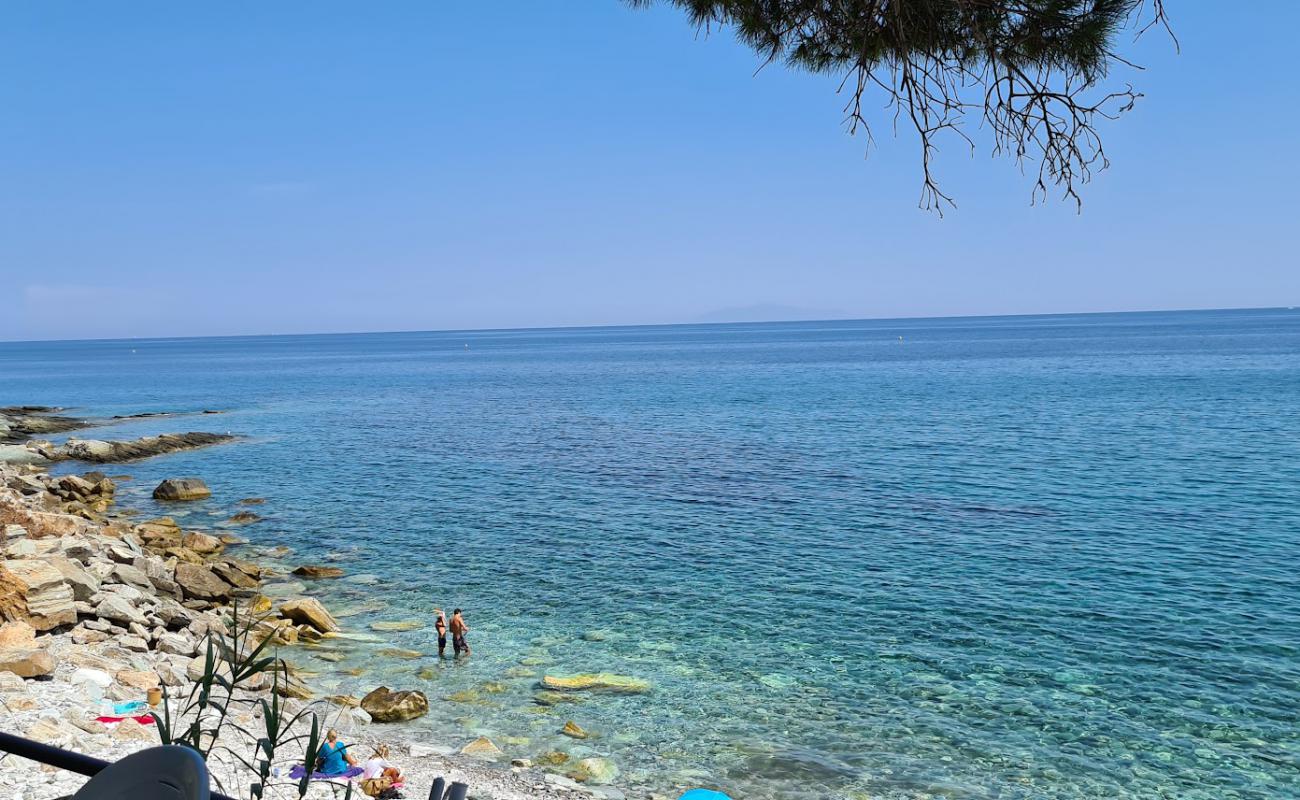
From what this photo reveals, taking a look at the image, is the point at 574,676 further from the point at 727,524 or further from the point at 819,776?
the point at 727,524

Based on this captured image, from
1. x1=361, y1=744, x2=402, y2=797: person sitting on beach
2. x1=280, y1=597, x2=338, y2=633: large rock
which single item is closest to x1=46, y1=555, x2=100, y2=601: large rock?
x1=280, y1=597, x2=338, y2=633: large rock

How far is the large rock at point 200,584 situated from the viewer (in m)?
23.8

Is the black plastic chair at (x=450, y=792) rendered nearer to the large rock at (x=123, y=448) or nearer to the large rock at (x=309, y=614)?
the large rock at (x=309, y=614)

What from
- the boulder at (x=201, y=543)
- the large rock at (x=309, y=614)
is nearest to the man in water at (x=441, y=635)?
the large rock at (x=309, y=614)

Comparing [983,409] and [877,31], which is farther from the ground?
[877,31]

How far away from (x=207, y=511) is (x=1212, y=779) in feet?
116

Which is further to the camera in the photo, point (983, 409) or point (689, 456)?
point (983, 409)

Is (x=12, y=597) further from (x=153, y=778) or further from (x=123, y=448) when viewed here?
(x=123, y=448)

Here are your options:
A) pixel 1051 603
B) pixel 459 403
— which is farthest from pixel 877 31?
pixel 459 403

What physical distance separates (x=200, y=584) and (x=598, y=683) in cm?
1276

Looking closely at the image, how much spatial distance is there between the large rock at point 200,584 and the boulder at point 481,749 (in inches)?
477

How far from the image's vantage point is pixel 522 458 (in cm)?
4872

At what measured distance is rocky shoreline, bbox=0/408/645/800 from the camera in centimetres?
1195

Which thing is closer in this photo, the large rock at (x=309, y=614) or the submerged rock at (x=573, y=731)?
the submerged rock at (x=573, y=731)
